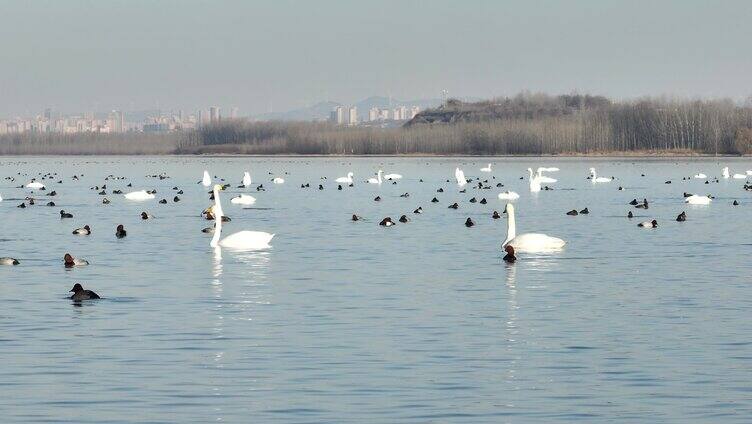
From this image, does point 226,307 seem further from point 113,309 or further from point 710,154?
point 710,154

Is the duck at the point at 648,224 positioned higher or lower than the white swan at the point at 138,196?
lower

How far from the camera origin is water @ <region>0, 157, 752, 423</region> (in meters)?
14.2

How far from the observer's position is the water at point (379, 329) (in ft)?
46.6

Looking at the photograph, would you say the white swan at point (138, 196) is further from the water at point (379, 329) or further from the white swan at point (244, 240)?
the white swan at point (244, 240)

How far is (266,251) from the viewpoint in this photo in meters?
33.4

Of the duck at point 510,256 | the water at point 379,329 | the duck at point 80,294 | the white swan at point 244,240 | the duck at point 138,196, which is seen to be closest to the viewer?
the water at point 379,329

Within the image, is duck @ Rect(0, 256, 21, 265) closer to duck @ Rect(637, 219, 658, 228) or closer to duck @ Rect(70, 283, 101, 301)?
duck @ Rect(70, 283, 101, 301)

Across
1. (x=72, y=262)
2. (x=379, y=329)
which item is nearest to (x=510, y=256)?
(x=72, y=262)

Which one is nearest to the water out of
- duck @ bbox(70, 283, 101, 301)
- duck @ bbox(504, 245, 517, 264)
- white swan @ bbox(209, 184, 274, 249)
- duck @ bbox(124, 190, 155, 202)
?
duck @ bbox(70, 283, 101, 301)

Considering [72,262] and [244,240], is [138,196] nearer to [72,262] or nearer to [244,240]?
[244,240]

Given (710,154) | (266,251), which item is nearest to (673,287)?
(266,251)

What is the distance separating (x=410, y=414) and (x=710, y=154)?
164m

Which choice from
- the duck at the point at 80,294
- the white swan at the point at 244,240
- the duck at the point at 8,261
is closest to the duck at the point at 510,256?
the white swan at the point at 244,240

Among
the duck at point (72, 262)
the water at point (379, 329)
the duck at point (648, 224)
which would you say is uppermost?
the duck at point (72, 262)
